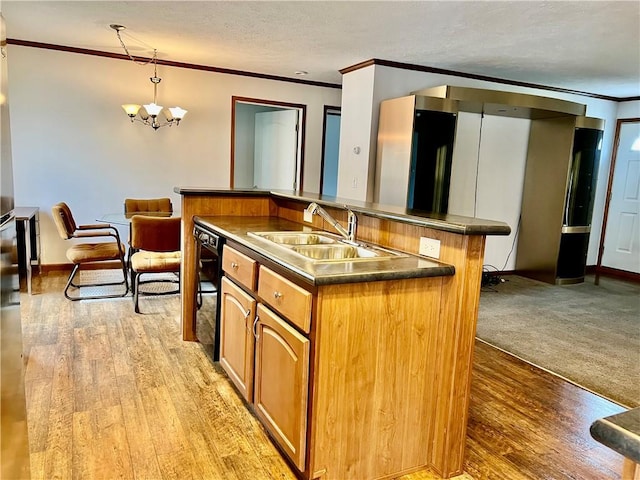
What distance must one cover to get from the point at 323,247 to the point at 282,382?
2.37 feet

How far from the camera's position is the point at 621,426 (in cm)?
66

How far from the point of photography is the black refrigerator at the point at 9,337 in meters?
1.07

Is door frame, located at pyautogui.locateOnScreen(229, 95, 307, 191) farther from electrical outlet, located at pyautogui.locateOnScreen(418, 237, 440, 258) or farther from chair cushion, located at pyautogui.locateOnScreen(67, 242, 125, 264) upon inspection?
electrical outlet, located at pyautogui.locateOnScreen(418, 237, 440, 258)

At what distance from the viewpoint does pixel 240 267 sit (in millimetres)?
2309

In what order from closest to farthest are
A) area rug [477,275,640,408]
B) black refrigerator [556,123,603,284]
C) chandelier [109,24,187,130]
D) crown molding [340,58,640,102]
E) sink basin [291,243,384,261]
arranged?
sink basin [291,243,384,261] → area rug [477,275,640,408] → crown molding [340,58,640,102] → chandelier [109,24,187,130] → black refrigerator [556,123,603,284]

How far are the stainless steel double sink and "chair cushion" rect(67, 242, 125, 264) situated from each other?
2.19m

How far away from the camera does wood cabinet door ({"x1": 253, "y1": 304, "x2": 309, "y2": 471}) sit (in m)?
1.77

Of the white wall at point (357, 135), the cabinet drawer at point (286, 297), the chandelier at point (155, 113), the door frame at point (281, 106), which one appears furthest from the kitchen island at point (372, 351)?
the door frame at point (281, 106)

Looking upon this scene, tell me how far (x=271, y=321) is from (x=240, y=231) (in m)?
0.73

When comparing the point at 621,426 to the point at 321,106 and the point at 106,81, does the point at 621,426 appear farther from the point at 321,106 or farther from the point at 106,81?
the point at 321,106

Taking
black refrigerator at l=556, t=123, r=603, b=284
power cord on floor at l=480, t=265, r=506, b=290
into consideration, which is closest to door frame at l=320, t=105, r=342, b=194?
power cord on floor at l=480, t=265, r=506, b=290

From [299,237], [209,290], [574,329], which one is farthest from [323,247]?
[574,329]

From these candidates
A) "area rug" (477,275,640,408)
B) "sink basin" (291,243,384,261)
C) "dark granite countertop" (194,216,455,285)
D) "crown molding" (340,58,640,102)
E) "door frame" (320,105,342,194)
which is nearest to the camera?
"dark granite countertop" (194,216,455,285)

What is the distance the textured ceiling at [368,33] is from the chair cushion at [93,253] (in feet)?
6.21
